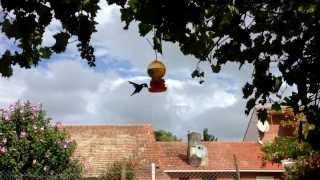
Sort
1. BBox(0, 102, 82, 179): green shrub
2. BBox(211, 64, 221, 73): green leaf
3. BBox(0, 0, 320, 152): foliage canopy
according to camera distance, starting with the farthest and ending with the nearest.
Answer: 1. BBox(0, 102, 82, 179): green shrub
2. BBox(211, 64, 221, 73): green leaf
3. BBox(0, 0, 320, 152): foliage canopy

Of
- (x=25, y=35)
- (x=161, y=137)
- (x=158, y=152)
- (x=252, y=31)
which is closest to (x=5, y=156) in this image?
(x=158, y=152)

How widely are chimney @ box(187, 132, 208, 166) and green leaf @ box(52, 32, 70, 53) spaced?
29070 mm

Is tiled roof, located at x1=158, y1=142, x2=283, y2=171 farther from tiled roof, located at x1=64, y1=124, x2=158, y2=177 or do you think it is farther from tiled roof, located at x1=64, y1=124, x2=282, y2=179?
tiled roof, located at x1=64, y1=124, x2=158, y2=177

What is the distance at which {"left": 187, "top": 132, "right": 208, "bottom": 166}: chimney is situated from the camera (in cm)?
3316

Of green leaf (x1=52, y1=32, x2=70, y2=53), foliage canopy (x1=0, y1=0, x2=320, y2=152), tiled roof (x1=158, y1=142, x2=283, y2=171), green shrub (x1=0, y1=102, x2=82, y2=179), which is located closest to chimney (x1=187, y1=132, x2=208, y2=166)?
tiled roof (x1=158, y1=142, x2=283, y2=171)

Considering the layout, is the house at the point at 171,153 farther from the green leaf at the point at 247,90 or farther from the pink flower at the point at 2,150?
the green leaf at the point at 247,90

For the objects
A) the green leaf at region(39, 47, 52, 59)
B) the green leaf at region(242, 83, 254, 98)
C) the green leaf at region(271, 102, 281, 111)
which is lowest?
the green leaf at region(39, 47, 52, 59)

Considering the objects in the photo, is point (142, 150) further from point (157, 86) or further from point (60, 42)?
point (60, 42)

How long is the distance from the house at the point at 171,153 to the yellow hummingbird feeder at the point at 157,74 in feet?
73.2

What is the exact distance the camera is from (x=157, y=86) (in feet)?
19.6

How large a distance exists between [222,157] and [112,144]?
238 inches

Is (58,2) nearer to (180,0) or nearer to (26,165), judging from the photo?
(180,0)

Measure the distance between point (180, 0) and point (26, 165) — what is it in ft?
54.0

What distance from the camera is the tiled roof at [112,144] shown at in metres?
29.5
